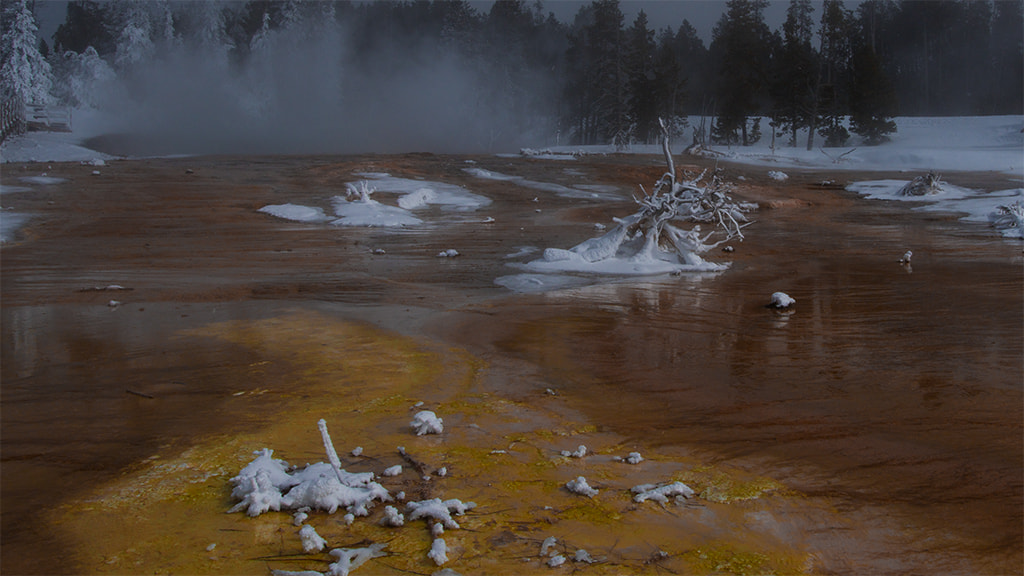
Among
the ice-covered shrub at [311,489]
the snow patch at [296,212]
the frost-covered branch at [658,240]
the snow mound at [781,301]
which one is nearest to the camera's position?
the ice-covered shrub at [311,489]

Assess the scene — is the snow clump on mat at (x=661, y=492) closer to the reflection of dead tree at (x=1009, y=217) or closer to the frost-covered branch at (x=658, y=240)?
the frost-covered branch at (x=658, y=240)

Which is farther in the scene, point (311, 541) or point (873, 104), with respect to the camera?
point (873, 104)

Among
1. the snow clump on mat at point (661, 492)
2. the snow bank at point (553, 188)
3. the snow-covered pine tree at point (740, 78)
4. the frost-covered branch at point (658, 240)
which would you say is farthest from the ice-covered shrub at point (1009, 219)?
the snow-covered pine tree at point (740, 78)

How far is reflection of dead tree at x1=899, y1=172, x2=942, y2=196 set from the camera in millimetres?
25078

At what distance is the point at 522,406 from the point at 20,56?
42871 mm

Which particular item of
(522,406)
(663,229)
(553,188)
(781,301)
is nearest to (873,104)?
(553,188)

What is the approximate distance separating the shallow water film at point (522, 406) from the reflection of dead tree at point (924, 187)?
11665mm

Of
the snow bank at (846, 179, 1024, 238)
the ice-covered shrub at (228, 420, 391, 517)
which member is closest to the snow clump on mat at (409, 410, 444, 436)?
the ice-covered shrub at (228, 420, 391, 517)

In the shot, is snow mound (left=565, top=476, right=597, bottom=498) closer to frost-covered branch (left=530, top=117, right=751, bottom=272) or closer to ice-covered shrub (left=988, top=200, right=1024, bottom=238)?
frost-covered branch (left=530, top=117, right=751, bottom=272)

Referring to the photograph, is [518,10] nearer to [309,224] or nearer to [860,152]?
[860,152]

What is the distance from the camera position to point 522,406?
6.49 meters

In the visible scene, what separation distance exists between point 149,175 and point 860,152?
32693 millimetres

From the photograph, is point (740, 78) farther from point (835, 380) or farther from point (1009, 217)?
point (835, 380)

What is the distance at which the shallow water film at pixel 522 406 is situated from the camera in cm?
423
